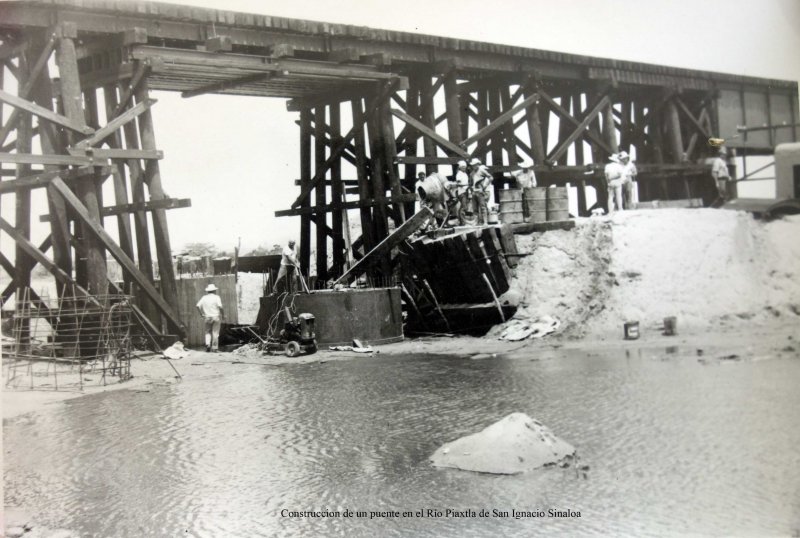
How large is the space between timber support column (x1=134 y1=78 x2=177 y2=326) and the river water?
3509 millimetres

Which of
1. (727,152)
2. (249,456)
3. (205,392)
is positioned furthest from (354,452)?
(727,152)

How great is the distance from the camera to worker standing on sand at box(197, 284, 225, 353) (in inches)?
570

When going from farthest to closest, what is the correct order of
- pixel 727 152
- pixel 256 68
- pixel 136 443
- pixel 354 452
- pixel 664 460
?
pixel 727 152 → pixel 256 68 → pixel 136 443 → pixel 354 452 → pixel 664 460

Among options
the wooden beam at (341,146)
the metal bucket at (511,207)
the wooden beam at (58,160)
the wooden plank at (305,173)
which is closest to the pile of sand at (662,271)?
the metal bucket at (511,207)

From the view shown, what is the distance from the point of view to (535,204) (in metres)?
15.6

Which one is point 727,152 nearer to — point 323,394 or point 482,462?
point 323,394

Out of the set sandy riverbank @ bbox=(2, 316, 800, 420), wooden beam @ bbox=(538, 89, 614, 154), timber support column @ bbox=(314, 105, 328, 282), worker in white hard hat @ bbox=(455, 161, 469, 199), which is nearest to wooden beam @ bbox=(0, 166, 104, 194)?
sandy riverbank @ bbox=(2, 316, 800, 420)

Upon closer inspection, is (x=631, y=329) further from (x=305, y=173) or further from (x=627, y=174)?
(x=305, y=173)

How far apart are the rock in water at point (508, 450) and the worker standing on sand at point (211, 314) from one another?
8.84 metres

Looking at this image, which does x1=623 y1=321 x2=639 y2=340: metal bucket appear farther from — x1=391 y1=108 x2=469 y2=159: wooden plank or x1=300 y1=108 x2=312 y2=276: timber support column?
x1=300 y1=108 x2=312 y2=276: timber support column

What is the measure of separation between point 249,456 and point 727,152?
16.5 meters

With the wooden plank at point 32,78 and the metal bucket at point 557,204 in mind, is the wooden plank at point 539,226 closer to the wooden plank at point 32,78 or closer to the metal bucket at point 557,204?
the metal bucket at point 557,204

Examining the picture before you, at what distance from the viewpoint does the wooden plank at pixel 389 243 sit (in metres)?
15.1

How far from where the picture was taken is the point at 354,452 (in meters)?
6.83
